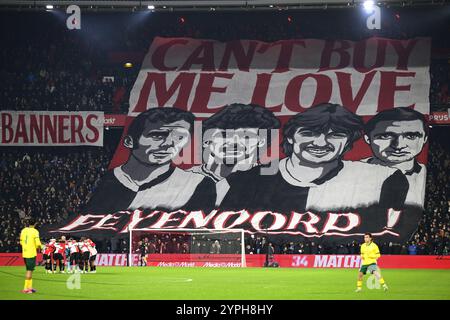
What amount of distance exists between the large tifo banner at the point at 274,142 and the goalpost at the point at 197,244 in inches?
42.2

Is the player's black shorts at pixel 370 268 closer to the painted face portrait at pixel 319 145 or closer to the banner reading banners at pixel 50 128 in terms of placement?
the painted face portrait at pixel 319 145

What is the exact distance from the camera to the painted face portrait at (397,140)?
2378 inches

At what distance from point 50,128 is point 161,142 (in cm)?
818

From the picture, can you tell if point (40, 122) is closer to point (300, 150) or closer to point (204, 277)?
point (300, 150)

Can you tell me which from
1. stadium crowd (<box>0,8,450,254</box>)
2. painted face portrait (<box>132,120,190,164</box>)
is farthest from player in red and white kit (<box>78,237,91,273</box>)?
painted face portrait (<box>132,120,190,164</box>)

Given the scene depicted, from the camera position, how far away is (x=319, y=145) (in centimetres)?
6212

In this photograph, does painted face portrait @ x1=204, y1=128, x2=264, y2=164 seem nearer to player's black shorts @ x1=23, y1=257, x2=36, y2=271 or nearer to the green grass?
the green grass

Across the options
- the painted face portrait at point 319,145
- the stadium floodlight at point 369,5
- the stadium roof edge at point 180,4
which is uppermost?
the stadium roof edge at point 180,4

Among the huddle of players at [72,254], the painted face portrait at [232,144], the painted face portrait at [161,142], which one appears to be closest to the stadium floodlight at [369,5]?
the painted face portrait at [232,144]

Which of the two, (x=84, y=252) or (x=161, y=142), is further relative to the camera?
(x=161, y=142)

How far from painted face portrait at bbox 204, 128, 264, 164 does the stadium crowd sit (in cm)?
800

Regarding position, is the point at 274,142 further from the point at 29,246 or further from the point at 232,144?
the point at 29,246

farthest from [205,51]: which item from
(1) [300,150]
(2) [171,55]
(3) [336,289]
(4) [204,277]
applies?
(3) [336,289]

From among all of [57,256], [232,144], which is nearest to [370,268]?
[57,256]
